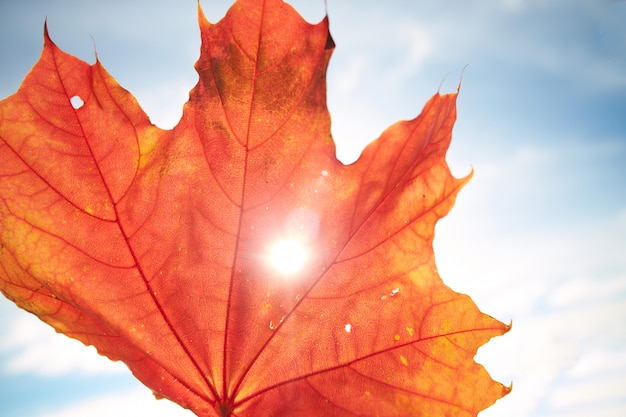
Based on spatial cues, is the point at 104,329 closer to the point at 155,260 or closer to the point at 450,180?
the point at 155,260

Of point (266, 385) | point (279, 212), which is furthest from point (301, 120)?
point (266, 385)

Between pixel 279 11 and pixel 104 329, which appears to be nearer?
pixel 279 11

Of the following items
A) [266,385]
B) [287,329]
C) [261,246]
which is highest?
[261,246]

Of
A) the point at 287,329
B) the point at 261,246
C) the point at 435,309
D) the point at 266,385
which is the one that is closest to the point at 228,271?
the point at 261,246

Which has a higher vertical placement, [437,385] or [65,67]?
[65,67]

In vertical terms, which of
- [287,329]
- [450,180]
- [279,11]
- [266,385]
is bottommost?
[266,385]

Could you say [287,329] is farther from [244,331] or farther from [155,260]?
[155,260]
